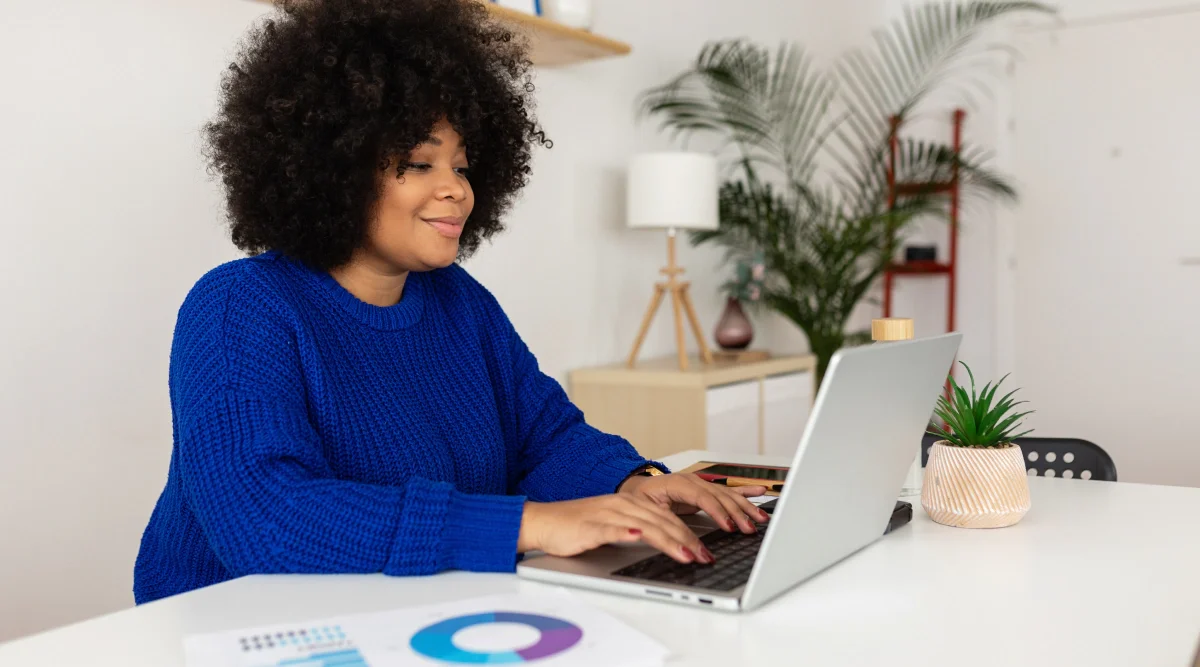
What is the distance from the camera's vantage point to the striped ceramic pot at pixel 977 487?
4.19 ft

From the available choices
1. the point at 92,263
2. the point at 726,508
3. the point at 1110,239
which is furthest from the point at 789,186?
the point at 726,508

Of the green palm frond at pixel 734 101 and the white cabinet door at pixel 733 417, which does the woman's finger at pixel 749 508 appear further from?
the green palm frond at pixel 734 101

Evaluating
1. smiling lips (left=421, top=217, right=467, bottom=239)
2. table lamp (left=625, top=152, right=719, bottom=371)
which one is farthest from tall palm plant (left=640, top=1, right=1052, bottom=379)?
smiling lips (left=421, top=217, right=467, bottom=239)

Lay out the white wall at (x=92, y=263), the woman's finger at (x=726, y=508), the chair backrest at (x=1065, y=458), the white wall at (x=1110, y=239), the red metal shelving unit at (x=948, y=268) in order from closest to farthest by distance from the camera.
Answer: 1. the woman's finger at (x=726, y=508)
2. the chair backrest at (x=1065, y=458)
3. the white wall at (x=92, y=263)
4. the white wall at (x=1110, y=239)
5. the red metal shelving unit at (x=948, y=268)

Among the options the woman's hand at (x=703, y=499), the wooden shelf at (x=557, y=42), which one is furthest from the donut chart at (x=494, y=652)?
the wooden shelf at (x=557, y=42)

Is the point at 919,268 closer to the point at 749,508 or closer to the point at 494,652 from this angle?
the point at 749,508

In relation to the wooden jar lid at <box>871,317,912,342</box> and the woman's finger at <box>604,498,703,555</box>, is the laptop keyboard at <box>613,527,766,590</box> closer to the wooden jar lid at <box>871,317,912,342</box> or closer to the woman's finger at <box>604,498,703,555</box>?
the woman's finger at <box>604,498,703,555</box>

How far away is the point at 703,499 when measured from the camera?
1.26m

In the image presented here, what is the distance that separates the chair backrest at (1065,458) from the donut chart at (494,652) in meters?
1.00

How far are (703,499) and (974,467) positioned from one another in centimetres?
33

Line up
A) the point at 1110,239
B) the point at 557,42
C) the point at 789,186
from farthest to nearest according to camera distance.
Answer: the point at 1110,239
the point at 789,186
the point at 557,42

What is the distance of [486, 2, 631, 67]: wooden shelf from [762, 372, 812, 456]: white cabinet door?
3.96 feet

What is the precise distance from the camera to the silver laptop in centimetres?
91

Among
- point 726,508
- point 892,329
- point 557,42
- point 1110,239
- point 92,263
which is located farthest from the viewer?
point 1110,239
